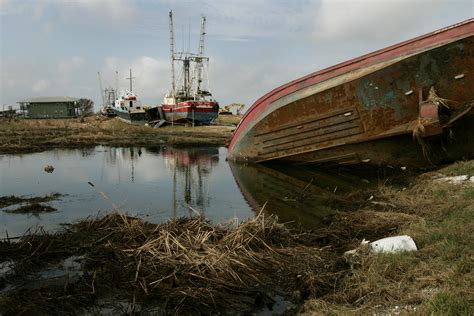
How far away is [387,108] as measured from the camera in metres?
10.2

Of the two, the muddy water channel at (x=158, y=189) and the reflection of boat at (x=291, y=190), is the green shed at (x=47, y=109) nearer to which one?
the muddy water channel at (x=158, y=189)

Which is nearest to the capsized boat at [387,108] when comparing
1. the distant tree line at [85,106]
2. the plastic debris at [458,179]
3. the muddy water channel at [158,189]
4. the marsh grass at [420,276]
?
the muddy water channel at [158,189]

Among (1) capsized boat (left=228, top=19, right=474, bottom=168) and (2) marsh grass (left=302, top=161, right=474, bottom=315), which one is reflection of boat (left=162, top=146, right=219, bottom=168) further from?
(2) marsh grass (left=302, top=161, right=474, bottom=315)

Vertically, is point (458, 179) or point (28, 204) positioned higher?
point (458, 179)

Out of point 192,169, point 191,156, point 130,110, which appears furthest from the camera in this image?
point 130,110

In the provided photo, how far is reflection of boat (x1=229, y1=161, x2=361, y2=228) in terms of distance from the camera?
793cm

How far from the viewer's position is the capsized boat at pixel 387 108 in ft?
30.6

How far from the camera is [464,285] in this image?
337 cm

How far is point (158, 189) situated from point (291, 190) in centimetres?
336

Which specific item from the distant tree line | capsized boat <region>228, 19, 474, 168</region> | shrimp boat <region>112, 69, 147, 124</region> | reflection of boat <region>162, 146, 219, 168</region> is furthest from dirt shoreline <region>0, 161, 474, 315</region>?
the distant tree line

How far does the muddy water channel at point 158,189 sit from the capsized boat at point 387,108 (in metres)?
1.02

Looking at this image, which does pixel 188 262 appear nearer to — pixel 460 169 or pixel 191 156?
pixel 460 169

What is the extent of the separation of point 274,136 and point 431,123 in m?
4.79

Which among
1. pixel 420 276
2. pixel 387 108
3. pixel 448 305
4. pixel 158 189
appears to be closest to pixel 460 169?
pixel 387 108
